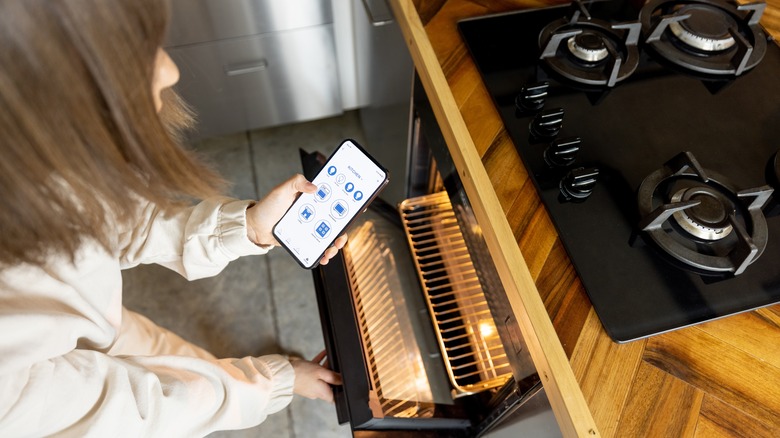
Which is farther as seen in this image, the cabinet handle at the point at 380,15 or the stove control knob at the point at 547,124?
the cabinet handle at the point at 380,15

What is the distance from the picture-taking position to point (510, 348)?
720mm

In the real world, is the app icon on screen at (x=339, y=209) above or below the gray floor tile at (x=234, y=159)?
above

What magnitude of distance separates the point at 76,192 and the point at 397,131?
2.52ft

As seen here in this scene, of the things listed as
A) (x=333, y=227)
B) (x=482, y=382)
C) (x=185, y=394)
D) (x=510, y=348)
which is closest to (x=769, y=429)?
(x=510, y=348)

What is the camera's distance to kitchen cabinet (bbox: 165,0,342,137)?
4.14 feet

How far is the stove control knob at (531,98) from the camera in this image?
0.72 metres

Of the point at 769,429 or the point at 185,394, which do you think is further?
the point at 185,394

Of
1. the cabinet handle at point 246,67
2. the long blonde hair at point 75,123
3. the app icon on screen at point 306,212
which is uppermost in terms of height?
the long blonde hair at point 75,123

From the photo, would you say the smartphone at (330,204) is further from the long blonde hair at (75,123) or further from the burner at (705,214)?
the burner at (705,214)

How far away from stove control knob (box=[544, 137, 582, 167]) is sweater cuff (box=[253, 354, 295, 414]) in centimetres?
55

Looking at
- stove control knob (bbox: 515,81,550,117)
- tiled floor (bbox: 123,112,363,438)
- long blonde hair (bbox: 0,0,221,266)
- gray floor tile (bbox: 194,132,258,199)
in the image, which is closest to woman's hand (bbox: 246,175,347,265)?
long blonde hair (bbox: 0,0,221,266)

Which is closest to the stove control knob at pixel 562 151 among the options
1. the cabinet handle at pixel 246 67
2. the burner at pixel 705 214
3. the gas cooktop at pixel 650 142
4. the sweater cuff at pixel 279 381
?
the gas cooktop at pixel 650 142

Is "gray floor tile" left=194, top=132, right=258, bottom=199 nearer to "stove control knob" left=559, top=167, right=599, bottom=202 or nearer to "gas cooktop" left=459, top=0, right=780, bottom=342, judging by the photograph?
"gas cooktop" left=459, top=0, right=780, bottom=342

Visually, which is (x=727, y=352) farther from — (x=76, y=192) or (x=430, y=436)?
(x=76, y=192)
